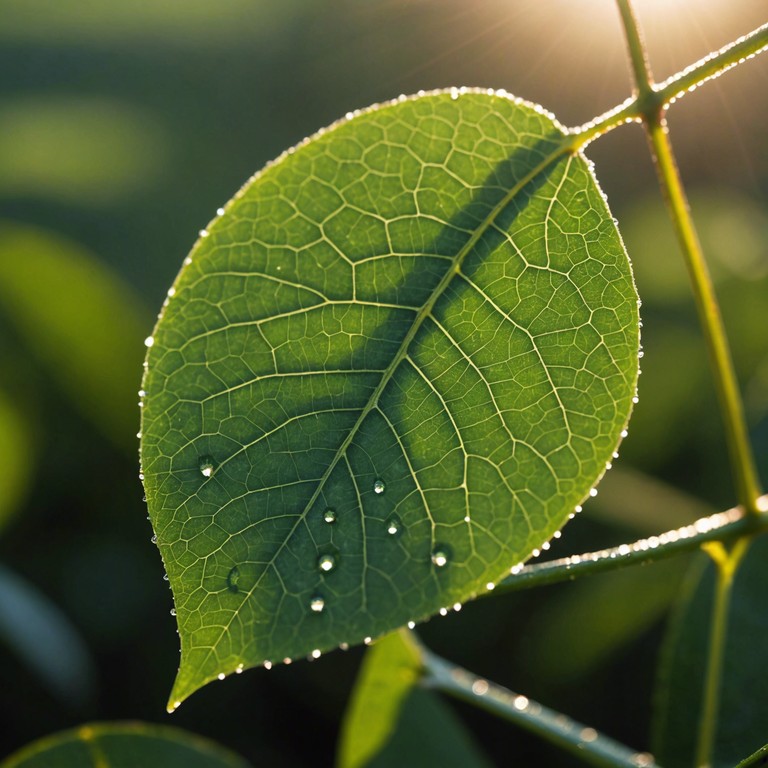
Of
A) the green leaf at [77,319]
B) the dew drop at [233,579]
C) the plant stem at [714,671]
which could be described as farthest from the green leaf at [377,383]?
the green leaf at [77,319]

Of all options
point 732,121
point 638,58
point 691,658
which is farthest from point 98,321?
point 732,121

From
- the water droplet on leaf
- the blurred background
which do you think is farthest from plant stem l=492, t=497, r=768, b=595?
the blurred background

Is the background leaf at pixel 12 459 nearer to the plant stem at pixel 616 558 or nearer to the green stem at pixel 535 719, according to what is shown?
the green stem at pixel 535 719

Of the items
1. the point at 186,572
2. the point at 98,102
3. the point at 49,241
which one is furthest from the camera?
the point at 98,102

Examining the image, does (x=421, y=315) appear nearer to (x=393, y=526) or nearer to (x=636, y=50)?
(x=393, y=526)

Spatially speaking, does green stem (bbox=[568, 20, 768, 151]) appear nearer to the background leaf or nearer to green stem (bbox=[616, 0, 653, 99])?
green stem (bbox=[616, 0, 653, 99])

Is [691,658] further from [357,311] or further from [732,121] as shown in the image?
[732,121]
